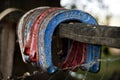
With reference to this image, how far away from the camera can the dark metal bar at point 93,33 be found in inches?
59.4

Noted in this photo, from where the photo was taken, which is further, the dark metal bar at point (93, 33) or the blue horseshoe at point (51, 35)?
the blue horseshoe at point (51, 35)

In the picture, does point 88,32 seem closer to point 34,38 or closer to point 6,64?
point 34,38

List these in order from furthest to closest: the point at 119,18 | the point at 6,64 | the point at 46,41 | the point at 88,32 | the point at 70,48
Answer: the point at 119,18 < the point at 6,64 < the point at 70,48 < the point at 46,41 < the point at 88,32

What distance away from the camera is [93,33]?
5.39ft

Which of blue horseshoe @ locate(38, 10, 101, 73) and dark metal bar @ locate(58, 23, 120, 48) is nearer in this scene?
dark metal bar @ locate(58, 23, 120, 48)

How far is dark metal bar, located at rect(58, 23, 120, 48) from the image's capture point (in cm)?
151

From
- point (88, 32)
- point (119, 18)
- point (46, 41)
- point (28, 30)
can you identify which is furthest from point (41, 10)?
point (119, 18)

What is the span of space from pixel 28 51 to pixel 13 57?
0.89 m

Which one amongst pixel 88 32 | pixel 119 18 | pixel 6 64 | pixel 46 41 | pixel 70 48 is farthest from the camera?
pixel 119 18

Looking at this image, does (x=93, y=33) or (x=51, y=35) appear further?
(x=51, y=35)

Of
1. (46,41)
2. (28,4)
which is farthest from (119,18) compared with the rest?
(46,41)

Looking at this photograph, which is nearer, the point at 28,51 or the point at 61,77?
the point at 28,51

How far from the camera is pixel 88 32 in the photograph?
5.51 ft

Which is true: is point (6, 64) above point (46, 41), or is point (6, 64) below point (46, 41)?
below
